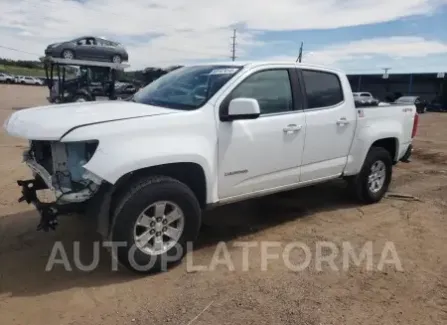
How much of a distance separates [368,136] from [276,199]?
1537mm

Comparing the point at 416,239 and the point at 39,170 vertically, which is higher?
the point at 39,170

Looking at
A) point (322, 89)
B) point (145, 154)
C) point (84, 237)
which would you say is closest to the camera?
point (145, 154)

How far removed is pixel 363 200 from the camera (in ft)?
19.8

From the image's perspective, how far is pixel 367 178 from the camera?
5.88 m

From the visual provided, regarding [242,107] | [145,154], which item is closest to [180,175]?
[145,154]

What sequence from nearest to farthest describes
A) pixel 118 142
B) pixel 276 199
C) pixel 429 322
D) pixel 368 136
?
1. pixel 429 322
2. pixel 118 142
3. pixel 368 136
4. pixel 276 199

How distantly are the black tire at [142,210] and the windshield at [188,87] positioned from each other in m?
0.82

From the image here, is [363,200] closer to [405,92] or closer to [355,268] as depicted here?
[355,268]

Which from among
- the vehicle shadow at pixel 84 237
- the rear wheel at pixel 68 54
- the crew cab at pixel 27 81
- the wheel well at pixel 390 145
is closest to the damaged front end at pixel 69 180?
the vehicle shadow at pixel 84 237

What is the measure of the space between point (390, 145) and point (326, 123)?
1.72 m

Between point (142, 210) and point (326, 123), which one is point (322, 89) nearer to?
point (326, 123)

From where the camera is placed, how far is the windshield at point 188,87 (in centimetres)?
420

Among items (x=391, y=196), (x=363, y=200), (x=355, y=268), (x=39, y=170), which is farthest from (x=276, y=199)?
(x=39, y=170)

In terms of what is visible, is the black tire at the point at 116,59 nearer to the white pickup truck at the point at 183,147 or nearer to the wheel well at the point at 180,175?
the white pickup truck at the point at 183,147
